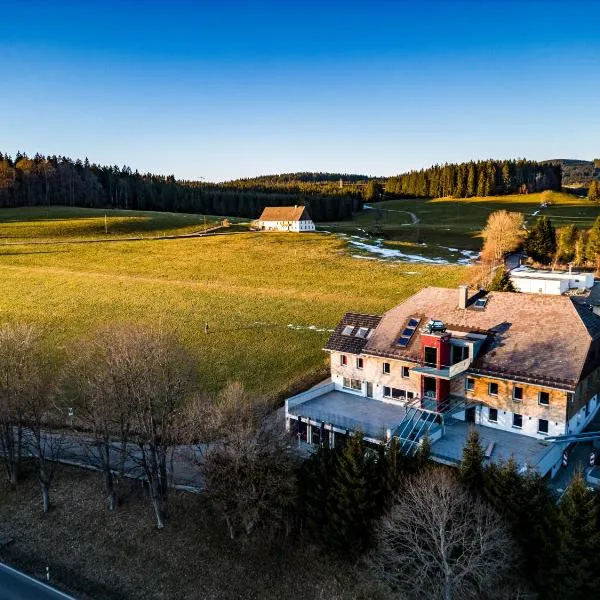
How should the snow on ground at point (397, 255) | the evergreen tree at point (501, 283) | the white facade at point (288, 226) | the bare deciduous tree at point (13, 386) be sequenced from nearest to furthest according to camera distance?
1. the bare deciduous tree at point (13, 386)
2. the evergreen tree at point (501, 283)
3. the snow on ground at point (397, 255)
4. the white facade at point (288, 226)

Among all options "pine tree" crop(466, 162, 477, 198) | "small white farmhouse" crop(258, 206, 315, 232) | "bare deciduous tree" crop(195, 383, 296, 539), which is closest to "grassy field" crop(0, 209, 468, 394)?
"bare deciduous tree" crop(195, 383, 296, 539)

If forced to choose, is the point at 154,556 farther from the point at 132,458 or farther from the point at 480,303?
the point at 480,303

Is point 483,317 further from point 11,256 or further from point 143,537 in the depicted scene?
point 11,256

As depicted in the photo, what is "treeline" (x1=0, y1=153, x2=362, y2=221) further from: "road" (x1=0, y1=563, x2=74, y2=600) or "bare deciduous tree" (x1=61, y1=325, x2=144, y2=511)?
"road" (x1=0, y1=563, x2=74, y2=600)

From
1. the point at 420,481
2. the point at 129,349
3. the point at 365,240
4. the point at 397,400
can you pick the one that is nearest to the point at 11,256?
the point at 365,240

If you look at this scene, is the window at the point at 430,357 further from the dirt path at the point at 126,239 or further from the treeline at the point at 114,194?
the treeline at the point at 114,194

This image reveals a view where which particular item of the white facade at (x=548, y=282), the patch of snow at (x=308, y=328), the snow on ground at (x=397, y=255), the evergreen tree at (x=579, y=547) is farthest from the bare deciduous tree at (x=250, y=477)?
the snow on ground at (x=397, y=255)
